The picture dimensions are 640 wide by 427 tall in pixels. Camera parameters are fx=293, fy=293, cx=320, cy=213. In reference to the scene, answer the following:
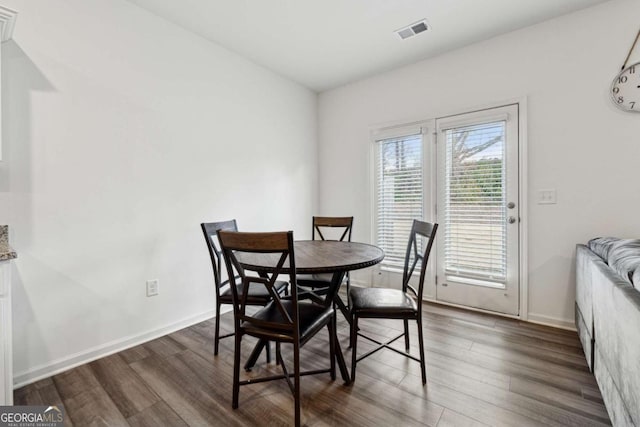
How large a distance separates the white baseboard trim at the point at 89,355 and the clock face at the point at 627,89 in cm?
398

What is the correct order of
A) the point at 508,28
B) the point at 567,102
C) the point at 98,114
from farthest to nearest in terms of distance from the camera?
the point at 508,28, the point at 567,102, the point at 98,114

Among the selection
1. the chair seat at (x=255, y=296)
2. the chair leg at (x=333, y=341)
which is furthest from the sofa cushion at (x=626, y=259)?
the chair seat at (x=255, y=296)

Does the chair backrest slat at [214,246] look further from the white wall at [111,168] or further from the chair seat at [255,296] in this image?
the white wall at [111,168]

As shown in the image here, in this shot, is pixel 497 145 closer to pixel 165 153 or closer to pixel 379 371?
pixel 379 371

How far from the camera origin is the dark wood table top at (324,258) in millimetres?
1604

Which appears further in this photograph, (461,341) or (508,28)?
(508,28)

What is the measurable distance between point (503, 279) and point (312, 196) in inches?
96.4

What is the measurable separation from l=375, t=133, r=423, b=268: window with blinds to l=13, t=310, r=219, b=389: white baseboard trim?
7.46 feet

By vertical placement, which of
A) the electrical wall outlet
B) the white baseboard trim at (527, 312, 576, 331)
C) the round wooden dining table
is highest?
the round wooden dining table

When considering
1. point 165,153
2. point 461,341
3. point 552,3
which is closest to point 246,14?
point 165,153

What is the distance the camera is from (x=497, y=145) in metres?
2.81

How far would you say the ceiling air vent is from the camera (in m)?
2.60

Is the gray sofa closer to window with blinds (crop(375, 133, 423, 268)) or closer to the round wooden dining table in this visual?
the round wooden dining table

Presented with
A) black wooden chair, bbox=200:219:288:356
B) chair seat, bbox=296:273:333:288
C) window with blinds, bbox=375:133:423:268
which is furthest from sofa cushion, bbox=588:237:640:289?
black wooden chair, bbox=200:219:288:356
